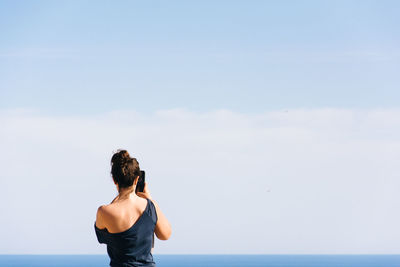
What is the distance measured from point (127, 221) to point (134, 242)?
0.35ft

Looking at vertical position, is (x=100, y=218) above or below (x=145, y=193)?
below

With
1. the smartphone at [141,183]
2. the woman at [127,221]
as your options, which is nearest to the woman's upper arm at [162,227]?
the woman at [127,221]

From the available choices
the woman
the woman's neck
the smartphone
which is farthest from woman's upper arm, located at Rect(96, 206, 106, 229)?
the smartphone

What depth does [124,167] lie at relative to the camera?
11.0 ft

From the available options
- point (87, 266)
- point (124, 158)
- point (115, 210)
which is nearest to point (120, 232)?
point (115, 210)

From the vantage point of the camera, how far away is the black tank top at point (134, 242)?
3.43 m

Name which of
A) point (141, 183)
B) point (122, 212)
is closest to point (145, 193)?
point (141, 183)

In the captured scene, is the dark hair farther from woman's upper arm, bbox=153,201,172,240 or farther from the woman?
woman's upper arm, bbox=153,201,172,240

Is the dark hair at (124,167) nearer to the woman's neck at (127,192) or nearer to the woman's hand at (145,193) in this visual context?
the woman's neck at (127,192)

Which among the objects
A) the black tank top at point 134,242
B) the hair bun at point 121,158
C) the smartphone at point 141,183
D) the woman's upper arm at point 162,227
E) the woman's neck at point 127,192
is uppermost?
the hair bun at point 121,158

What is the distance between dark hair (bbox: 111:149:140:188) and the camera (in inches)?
132

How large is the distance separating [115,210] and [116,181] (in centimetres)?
14

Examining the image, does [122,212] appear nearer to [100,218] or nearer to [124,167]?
[100,218]

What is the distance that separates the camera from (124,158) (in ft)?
11.0
